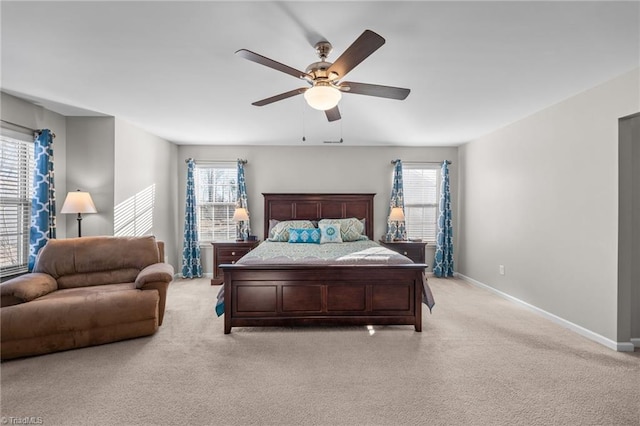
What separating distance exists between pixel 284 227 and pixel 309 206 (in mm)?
694

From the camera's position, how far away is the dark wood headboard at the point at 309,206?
5461 mm

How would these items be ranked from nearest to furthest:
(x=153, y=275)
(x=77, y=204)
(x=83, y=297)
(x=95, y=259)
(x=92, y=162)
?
(x=83, y=297) → (x=153, y=275) → (x=95, y=259) → (x=77, y=204) → (x=92, y=162)

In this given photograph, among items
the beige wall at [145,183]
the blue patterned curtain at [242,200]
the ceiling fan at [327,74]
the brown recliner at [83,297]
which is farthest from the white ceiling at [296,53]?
the brown recliner at [83,297]

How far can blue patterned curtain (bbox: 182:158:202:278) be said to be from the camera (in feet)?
17.8

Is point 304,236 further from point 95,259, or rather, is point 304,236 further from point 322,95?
point 322,95

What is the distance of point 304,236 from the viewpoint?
15.6 feet

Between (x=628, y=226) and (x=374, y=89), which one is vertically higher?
(x=374, y=89)

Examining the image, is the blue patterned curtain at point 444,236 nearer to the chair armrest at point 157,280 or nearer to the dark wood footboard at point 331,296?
the dark wood footboard at point 331,296

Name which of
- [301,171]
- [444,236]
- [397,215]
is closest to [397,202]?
[397,215]

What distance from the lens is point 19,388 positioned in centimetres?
214

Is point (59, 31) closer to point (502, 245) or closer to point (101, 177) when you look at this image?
point (101, 177)

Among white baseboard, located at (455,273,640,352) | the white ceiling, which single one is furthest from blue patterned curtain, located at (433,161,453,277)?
the white ceiling

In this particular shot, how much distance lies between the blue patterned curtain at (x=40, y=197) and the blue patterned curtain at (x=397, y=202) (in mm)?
4967

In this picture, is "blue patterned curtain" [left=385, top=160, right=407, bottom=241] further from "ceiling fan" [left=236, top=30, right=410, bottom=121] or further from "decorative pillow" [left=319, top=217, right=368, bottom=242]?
"ceiling fan" [left=236, top=30, right=410, bottom=121]
